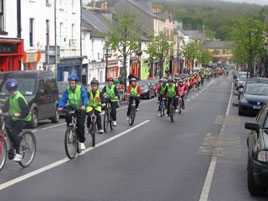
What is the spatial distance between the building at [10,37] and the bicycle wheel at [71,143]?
19.4 metres

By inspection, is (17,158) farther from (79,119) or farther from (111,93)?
(111,93)

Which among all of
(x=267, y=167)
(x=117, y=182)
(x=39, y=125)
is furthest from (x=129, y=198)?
(x=39, y=125)

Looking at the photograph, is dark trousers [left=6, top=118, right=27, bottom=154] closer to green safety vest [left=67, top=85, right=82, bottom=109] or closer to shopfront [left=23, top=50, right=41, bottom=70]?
green safety vest [left=67, top=85, right=82, bottom=109]

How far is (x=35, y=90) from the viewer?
61.8ft

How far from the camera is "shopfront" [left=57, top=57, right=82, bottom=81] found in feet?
141

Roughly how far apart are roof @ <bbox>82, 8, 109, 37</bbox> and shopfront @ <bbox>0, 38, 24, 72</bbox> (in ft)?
58.0

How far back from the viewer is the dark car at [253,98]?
24.6 m

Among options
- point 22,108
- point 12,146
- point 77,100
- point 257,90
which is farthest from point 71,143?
point 257,90

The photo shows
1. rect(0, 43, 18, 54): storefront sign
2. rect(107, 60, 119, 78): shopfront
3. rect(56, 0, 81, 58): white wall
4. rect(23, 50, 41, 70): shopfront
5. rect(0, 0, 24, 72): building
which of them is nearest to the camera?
rect(0, 43, 18, 54): storefront sign

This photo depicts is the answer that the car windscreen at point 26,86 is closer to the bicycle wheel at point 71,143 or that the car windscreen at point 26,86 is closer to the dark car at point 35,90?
the dark car at point 35,90

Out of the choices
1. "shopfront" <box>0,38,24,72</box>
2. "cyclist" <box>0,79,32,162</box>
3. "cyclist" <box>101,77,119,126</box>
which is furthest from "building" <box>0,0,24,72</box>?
"cyclist" <box>0,79,32,162</box>

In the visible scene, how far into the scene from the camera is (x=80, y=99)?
1172 cm

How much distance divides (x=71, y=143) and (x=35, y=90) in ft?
25.8

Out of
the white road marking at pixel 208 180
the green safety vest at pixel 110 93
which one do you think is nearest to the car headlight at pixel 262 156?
the white road marking at pixel 208 180
